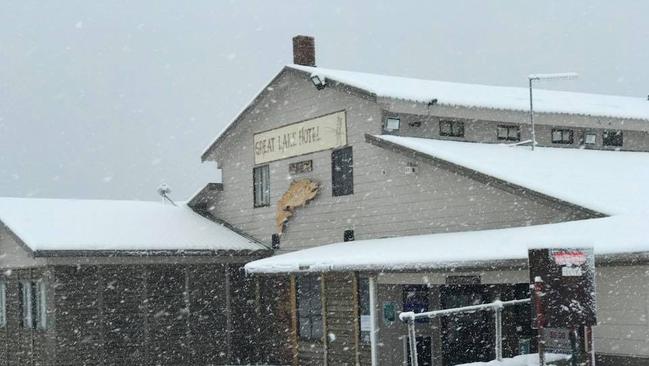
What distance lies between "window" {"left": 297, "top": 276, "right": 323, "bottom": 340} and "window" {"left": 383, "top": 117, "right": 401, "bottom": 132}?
341 centimetres

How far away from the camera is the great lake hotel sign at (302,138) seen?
1948 centimetres

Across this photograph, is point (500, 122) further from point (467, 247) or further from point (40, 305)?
point (40, 305)

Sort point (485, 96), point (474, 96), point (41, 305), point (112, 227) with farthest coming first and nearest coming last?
point (485, 96) < point (474, 96) < point (112, 227) < point (41, 305)

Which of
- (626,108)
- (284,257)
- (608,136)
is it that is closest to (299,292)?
(284,257)

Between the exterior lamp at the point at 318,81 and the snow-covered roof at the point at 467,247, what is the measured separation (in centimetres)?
376

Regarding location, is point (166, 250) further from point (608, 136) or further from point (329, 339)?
point (608, 136)

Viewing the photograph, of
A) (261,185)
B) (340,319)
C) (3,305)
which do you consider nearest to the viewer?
(340,319)

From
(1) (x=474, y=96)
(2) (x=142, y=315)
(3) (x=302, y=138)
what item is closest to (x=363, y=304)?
(3) (x=302, y=138)

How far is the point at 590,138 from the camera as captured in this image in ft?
71.4

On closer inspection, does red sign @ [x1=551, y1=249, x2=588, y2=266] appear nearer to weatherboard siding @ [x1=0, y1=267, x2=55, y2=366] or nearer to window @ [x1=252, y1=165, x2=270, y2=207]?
weatherboard siding @ [x1=0, y1=267, x2=55, y2=366]

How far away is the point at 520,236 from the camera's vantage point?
13.7 metres

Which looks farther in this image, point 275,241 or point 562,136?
point 562,136

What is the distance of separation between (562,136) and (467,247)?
27.6ft

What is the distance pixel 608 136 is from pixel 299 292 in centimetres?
881
